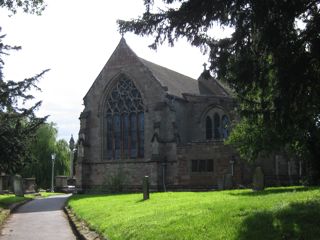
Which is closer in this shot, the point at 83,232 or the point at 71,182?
the point at 83,232

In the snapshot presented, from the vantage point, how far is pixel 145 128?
41.3 meters

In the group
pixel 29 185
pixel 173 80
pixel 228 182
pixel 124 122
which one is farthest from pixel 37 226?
pixel 173 80

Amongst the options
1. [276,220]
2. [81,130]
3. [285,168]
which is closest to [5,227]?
[276,220]

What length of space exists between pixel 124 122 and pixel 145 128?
2356 millimetres

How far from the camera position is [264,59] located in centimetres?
1163

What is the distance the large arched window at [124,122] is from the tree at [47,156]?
16.6 m

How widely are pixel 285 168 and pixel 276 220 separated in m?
24.4

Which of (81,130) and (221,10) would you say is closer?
(221,10)

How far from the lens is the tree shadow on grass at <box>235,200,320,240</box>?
8.98 meters

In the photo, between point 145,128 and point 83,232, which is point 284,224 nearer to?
point 83,232

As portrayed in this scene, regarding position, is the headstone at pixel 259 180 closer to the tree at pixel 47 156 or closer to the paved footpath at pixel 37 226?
the paved footpath at pixel 37 226

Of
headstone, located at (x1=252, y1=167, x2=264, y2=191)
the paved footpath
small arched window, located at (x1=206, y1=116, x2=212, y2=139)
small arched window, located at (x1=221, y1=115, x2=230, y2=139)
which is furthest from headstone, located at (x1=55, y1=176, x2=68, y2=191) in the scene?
headstone, located at (x1=252, y1=167, x2=264, y2=191)

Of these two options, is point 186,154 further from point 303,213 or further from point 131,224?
point 303,213

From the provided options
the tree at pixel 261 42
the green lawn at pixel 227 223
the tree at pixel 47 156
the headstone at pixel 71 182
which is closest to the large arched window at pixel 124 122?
the headstone at pixel 71 182
